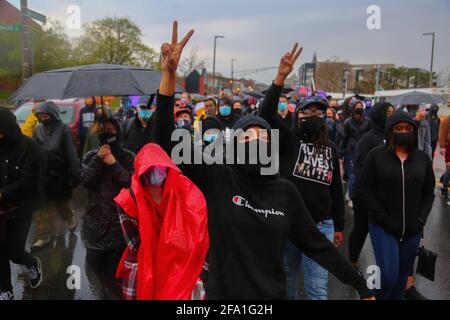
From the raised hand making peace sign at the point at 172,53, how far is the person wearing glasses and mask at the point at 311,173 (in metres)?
1.02

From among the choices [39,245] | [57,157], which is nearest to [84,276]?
[39,245]

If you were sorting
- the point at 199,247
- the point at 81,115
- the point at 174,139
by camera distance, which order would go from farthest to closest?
the point at 81,115, the point at 174,139, the point at 199,247

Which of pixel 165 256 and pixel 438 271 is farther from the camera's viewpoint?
pixel 438 271

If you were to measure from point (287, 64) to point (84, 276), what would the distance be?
319cm

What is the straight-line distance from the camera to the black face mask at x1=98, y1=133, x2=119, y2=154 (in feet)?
12.3

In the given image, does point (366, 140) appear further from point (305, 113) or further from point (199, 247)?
point (199, 247)

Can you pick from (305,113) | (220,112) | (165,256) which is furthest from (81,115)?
(165,256)

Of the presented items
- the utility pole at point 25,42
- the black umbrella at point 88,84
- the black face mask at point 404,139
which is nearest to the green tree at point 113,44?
the utility pole at point 25,42

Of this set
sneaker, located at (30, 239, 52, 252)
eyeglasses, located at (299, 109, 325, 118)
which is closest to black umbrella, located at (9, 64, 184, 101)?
eyeglasses, located at (299, 109, 325, 118)

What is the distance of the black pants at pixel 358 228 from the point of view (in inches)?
180

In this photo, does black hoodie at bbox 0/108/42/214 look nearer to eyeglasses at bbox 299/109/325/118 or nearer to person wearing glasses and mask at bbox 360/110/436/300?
eyeglasses at bbox 299/109/325/118

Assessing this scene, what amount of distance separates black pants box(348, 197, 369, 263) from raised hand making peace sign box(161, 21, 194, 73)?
3003mm

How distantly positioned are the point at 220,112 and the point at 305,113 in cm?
413

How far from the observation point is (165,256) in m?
2.28
